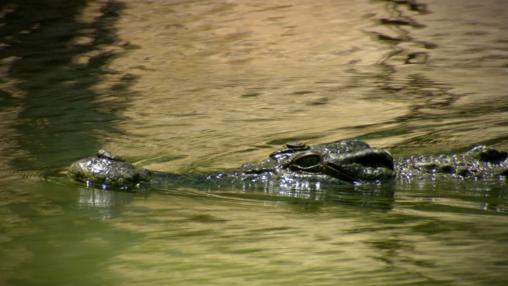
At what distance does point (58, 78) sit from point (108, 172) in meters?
5.25

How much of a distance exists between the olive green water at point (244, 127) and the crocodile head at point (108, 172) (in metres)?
0.12

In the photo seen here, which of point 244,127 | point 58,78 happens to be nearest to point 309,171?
point 244,127

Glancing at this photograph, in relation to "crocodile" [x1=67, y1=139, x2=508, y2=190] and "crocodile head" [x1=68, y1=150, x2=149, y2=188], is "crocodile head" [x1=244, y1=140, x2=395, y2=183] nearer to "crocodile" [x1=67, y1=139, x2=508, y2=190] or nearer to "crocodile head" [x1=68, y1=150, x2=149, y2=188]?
"crocodile" [x1=67, y1=139, x2=508, y2=190]

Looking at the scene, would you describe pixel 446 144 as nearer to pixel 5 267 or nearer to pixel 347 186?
pixel 347 186

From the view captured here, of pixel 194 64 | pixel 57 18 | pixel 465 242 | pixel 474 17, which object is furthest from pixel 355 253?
pixel 57 18

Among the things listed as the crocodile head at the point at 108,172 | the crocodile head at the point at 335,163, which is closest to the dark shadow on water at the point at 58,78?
the crocodile head at the point at 108,172

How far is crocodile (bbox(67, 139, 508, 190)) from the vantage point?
6.14 m

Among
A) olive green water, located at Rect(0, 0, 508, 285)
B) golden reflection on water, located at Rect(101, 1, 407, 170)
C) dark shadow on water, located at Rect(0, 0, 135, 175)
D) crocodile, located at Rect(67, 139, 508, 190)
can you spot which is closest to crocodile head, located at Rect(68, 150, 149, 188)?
crocodile, located at Rect(67, 139, 508, 190)

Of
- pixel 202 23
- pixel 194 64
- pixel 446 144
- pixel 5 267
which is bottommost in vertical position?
pixel 5 267

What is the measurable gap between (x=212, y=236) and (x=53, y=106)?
4.95m

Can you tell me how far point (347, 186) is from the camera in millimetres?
6184

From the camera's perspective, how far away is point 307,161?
20.5 feet

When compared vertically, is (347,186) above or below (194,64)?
below

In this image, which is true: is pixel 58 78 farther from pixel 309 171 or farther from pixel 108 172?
pixel 309 171
